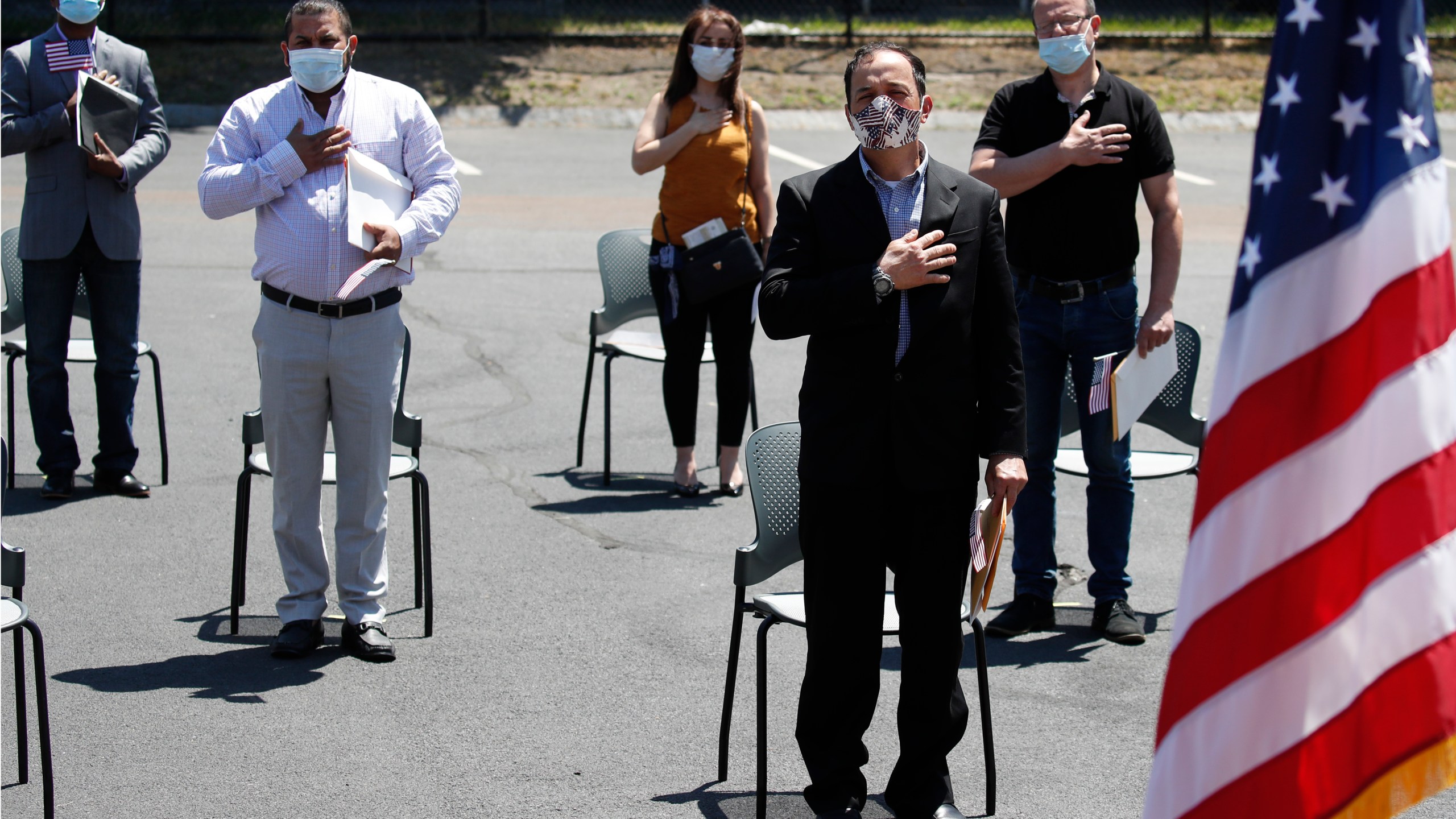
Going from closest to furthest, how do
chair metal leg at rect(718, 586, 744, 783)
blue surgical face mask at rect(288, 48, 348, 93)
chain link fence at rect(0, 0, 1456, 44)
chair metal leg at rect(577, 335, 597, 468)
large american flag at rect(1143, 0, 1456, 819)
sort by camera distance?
1. large american flag at rect(1143, 0, 1456, 819)
2. chair metal leg at rect(718, 586, 744, 783)
3. blue surgical face mask at rect(288, 48, 348, 93)
4. chair metal leg at rect(577, 335, 597, 468)
5. chain link fence at rect(0, 0, 1456, 44)

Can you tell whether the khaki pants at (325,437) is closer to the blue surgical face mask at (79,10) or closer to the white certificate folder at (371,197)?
the white certificate folder at (371,197)

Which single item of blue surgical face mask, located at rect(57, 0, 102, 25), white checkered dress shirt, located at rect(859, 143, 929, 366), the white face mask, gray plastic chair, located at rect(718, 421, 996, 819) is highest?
blue surgical face mask, located at rect(57, 0, 102, 25)

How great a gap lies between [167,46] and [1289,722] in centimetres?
1877

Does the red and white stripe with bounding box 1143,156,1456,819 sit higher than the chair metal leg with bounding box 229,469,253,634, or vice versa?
the red and white stripe with bounding box 1143,156,1456,819

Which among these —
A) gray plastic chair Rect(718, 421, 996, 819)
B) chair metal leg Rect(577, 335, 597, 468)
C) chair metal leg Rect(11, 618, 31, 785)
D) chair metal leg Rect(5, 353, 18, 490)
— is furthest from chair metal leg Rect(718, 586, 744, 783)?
chair metal leg Rect(5, 353, 18, 490)

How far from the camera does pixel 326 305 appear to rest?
512 centimetres

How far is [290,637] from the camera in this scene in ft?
17.4

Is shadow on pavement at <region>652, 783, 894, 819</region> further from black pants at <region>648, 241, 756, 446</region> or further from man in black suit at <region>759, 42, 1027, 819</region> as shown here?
black pants at <region>648, 241, 756, 446</region>

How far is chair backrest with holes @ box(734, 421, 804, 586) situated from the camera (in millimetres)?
4500

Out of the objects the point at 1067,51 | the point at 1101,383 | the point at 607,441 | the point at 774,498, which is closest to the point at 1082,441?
the point at 1101,383

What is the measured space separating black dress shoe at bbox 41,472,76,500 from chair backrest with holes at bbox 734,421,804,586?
12.9 feet

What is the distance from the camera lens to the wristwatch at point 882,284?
3.73m

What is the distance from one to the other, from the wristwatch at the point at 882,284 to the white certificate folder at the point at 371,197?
2.02 m

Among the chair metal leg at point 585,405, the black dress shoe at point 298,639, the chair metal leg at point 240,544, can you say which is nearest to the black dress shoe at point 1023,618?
the black dress shoe at point 298,639
